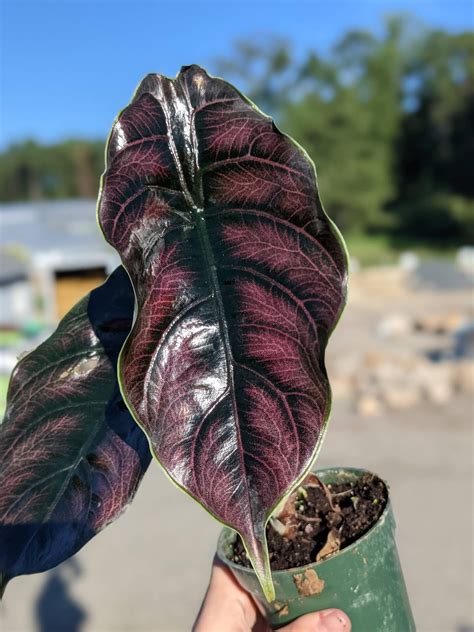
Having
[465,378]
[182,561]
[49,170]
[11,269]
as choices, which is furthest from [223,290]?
[49,170]

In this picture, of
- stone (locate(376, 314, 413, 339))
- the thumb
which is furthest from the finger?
stone (locate(376, 314, 413, 339))

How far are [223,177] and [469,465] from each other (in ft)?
11.7

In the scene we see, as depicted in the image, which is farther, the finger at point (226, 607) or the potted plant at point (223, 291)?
the finger at point (226, 607)

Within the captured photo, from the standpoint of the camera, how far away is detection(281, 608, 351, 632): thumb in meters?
0.66

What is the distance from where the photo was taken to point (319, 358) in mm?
488

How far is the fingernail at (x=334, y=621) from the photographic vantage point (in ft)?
2.18

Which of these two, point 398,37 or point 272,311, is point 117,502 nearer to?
point 272,311

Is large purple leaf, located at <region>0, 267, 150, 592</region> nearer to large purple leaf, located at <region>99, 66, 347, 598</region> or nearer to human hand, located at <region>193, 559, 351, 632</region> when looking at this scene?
large purple leaf, located at <region>99, 66, 347, 598</region>

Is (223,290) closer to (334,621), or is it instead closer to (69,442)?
(69,442)

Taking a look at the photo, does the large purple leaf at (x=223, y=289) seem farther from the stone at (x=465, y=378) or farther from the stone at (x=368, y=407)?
the stone at (x=465, y=378)

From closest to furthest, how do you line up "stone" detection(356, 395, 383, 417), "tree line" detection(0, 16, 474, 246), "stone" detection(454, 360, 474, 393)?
"stone" detection(356, 395, 383, 417), "stone" detection(454, 360, 474, 393), "tree line" detection(0, 16, 474, 246)

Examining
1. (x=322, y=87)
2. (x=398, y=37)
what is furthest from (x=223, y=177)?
(x=398, y=37)

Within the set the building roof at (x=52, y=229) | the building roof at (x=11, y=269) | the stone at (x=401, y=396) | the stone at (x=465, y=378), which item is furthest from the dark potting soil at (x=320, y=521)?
the building roof at (x=11, y=269)

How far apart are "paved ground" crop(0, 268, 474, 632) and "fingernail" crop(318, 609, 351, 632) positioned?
1904mm
